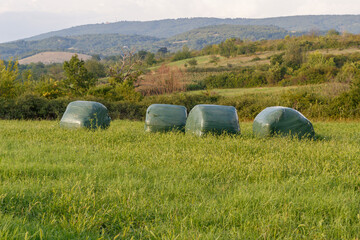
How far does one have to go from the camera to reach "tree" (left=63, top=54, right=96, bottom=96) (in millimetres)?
29406

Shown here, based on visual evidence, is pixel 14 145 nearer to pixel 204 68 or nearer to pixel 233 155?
pixel 233 155

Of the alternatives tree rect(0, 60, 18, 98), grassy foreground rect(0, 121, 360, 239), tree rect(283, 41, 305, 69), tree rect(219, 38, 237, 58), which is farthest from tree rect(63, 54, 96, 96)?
tree rect(219, 38, 237, 58)

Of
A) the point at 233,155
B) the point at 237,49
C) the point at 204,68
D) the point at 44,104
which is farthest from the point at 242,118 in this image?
the point at 237,49

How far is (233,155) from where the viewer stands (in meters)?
6.85

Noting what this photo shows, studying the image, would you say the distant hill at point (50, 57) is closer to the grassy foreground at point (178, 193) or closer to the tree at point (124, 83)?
the tree at point (124, 83)

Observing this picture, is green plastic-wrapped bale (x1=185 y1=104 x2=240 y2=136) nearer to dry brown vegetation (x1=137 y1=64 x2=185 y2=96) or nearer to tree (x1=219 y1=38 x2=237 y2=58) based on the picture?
dry brown vegetation (x1=137 y1=64 x2=185 y2=96)

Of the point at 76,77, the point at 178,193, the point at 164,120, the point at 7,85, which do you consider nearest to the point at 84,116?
the point at 164,120

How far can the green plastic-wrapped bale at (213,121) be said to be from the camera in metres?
9.91

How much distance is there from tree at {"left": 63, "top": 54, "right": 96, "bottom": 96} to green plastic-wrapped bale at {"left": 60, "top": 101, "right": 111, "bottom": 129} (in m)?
19.0

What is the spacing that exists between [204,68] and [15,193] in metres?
67.9

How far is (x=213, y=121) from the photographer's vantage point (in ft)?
32.6

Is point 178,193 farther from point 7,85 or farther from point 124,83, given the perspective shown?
point 124,83

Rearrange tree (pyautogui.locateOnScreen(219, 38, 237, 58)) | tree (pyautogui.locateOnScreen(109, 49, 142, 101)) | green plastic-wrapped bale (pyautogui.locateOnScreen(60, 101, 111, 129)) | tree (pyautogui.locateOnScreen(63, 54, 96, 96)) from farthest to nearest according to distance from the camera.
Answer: tree (pyautogui.locateOnScreen(219, 38, 237, 58)) < tree (pyautogui.locateOnScreen(63, 54, 96, 96)) < tree (pyautogui.locateOnScreen(109, 49, 142, 101)) < green plastic-wrapped bale (pyautogui.locateOnScreen(60, 101, 111, 129))

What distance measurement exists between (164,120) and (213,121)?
183 cm
